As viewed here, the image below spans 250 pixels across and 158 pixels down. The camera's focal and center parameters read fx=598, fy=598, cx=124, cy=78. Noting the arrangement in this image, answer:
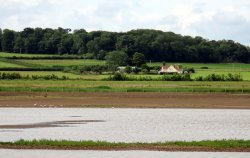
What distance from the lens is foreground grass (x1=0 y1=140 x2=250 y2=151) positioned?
25875mm

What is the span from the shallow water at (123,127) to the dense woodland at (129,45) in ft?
350

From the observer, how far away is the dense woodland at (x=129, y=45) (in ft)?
502

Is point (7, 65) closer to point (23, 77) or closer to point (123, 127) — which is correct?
point (23, 77)

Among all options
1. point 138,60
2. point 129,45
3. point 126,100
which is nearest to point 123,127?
point 126,100

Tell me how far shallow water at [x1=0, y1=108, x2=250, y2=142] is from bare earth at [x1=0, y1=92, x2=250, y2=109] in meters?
11.3

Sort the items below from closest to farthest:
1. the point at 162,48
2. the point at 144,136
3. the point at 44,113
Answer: the point at 144,136 → the point at 44,113 → the point at 162,48

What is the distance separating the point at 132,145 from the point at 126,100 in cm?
3407

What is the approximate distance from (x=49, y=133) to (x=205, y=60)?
128432 mm

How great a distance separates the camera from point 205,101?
60.2 metres

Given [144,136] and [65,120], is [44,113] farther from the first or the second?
[144,136]

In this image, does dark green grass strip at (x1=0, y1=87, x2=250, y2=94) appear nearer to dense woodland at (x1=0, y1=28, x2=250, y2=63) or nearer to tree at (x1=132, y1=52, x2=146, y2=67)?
tree at (x1=132, y1=52, x2=146, y2=67)

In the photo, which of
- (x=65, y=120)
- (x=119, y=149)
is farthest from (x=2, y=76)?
(x=119, y=149)

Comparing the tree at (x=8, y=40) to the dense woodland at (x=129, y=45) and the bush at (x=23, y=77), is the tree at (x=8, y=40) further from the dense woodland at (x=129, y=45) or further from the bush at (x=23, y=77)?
the bush at (x=23, y=77)
